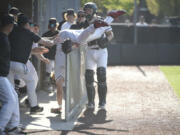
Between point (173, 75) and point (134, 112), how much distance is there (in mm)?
7424

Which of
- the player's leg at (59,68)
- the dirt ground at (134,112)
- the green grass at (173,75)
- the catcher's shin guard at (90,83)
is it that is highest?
the player's leg at (59,68)

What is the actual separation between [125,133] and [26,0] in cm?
584

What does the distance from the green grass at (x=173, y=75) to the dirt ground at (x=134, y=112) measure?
0.20 meters

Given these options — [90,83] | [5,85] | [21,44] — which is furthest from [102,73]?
[5,85]

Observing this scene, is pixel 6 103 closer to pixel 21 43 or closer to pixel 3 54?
pixel 3 54

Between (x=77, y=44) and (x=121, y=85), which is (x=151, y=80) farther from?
(x=77, y=44)

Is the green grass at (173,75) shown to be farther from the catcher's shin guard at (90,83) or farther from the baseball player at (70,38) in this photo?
the baseball player at (70,38)

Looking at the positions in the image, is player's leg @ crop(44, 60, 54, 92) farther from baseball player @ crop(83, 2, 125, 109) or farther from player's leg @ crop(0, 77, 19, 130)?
player's leg @ crop(0, 77, 19, 130)

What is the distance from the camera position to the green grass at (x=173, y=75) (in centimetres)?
1495

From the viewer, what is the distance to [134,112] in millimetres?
10859

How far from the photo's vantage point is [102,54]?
11.1 metres

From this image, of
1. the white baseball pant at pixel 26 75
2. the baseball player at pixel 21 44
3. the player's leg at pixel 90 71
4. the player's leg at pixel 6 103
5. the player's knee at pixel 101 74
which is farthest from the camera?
the player's leg at pixel 90 71

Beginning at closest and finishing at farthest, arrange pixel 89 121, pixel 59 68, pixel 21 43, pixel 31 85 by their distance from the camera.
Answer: pixel 21 43
pixel 89 121
pixel 31 85
pixel 59 68

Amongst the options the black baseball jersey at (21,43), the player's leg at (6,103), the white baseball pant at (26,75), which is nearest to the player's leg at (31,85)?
the white baseball pant at (26,75)
